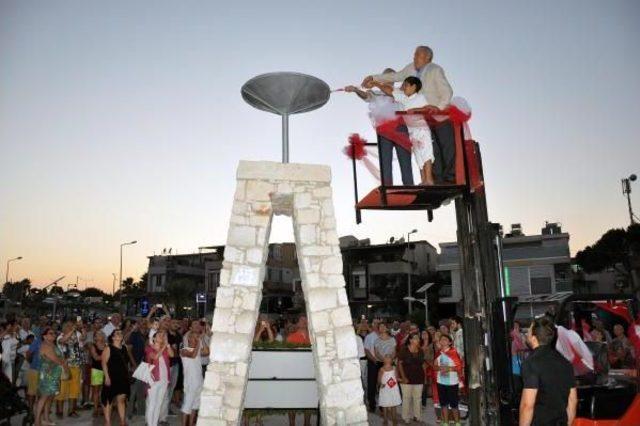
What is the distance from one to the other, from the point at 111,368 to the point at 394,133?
21.0 feet

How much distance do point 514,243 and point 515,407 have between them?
32875mm

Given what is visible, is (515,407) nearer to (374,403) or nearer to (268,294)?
(374,403)

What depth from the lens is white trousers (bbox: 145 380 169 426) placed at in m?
7.88

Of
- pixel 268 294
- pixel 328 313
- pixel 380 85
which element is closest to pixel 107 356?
pixel 328 313

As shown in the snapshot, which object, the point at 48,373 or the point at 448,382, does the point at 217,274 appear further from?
the point at 448,382

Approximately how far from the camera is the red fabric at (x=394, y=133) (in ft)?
17.2

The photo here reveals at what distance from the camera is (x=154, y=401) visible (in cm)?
800

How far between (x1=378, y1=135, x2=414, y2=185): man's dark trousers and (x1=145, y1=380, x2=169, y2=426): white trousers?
18.3ft

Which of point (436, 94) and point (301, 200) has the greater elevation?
point (436, 94)

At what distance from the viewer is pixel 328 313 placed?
6082mm

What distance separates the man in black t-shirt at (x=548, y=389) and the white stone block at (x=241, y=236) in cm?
353

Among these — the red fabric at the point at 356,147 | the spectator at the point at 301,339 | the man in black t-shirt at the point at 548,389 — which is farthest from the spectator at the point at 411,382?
the man in black t-shirt at the point at 548,389

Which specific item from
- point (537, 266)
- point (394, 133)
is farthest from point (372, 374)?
point (537, 266)

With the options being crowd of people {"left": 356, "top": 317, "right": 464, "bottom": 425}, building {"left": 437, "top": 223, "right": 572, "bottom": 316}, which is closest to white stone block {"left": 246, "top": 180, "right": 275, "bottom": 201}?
crowd of people {"left": 356, "top": 317, "right": 464, "bottom": 425}
